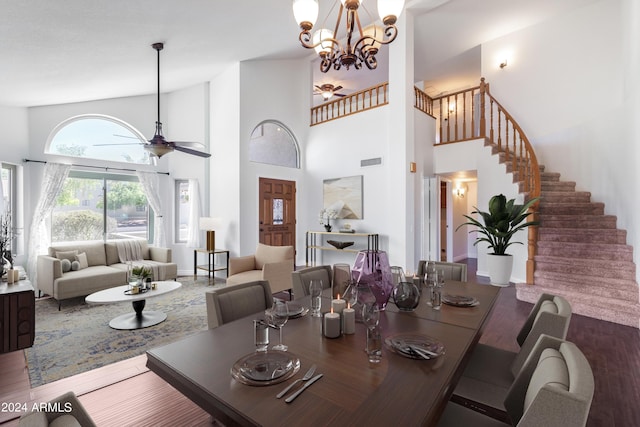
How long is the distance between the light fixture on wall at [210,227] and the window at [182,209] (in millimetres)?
926

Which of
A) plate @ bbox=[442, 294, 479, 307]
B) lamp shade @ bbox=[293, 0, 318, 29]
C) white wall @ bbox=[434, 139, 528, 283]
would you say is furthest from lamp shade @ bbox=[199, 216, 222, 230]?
plate @ bbox=[442, 294, 479, 307]

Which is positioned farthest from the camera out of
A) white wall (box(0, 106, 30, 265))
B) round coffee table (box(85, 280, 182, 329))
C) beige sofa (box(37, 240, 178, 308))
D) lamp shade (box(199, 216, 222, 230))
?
lamp shade (box(199, 216, 222, 230))

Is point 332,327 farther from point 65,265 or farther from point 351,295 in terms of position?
point 65,265

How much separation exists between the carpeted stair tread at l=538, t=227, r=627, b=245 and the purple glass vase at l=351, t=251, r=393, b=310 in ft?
14.2

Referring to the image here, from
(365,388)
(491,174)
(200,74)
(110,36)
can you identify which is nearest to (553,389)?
(365,388)

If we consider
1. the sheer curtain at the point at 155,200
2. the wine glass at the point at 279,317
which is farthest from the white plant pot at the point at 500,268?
the sheer curtain at the point at 155,200

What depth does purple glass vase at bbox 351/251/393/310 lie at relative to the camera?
176 cm

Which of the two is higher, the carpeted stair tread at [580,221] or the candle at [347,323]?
the carpeted stair tread at [580,221]

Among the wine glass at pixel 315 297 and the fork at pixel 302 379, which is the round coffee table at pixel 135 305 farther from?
the fork at pixel 302 379

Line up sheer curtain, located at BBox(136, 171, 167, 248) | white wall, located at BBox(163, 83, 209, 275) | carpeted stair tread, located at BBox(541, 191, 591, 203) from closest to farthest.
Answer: carpeted stair tread, located at BBox(541, 191, 591, 203) < sheer curtain, located at BBox(136, 171, 167, 248) < white wall, located at BBox(163, 83, 209, 275)

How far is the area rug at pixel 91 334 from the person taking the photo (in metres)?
2.68

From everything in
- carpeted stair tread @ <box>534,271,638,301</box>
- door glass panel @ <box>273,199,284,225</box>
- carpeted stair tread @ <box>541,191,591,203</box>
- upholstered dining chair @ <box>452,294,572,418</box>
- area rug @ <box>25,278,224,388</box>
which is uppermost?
carpeted stair tread @ <box>541,191,591,203</box>

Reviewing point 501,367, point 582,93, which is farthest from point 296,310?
point 582,93

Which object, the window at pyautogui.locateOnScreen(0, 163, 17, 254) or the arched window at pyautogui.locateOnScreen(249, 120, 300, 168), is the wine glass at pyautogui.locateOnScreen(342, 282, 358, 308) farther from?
the window at pyautogui.locateOnScreen(0, 163, 17, 254)
